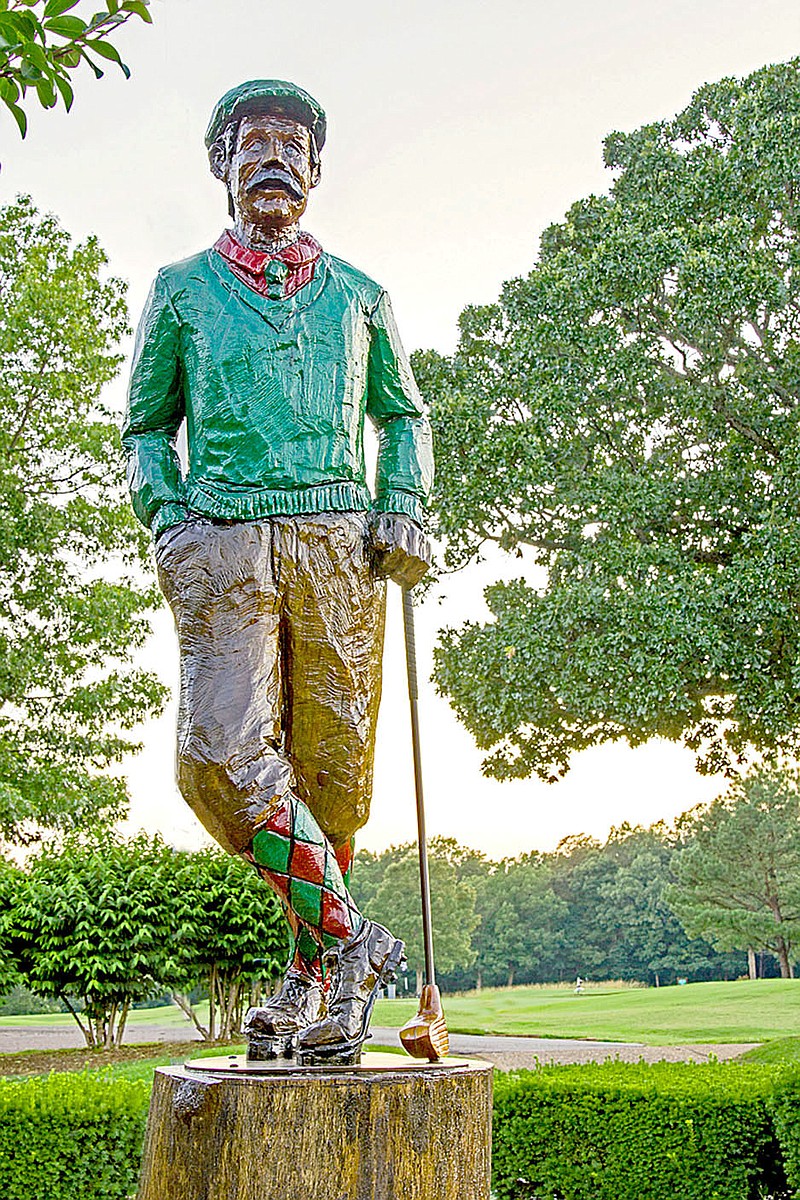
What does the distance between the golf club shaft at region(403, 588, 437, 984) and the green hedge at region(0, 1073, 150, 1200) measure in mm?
3632

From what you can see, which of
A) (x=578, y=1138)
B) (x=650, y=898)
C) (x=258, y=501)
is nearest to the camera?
(x=258, y=501)

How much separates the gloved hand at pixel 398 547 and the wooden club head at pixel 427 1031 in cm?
105

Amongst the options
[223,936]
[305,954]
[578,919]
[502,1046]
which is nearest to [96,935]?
[223,936]

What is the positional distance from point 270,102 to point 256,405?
33.4 inches

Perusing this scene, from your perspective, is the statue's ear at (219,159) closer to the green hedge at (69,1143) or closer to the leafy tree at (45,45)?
the leafy tree at (45,45)

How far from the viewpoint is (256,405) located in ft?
10.4


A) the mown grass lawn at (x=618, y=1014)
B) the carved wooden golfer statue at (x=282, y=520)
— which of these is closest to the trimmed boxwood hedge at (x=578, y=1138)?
the carved wooden golfer statue at (x=282, y=520)

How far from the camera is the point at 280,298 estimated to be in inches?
131

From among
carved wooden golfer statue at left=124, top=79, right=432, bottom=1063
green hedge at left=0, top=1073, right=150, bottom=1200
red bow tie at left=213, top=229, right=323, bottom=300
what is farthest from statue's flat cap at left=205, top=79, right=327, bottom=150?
green hedge at left=0, top=1073, right=150, bottom=1200

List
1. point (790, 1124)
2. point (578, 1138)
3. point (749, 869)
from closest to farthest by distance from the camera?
1. point (790, 1124)
2. point (578, 1138)
3. point (749, 869)

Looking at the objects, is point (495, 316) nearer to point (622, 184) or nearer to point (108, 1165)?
point (622, 184)

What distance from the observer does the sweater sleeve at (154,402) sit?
3256 mm

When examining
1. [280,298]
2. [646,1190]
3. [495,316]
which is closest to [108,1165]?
[646,1190]

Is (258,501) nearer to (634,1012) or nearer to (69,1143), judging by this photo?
(69,1143)
